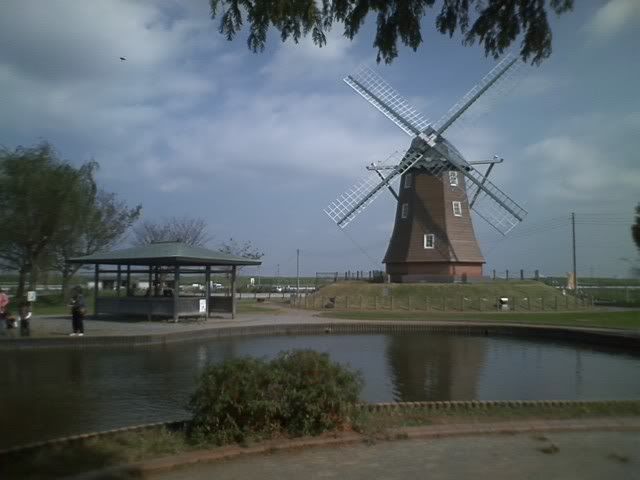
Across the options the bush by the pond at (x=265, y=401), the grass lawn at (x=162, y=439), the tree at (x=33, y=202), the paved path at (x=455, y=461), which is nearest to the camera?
the paved path at (x=455, y=461)

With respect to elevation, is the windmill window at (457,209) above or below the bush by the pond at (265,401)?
above

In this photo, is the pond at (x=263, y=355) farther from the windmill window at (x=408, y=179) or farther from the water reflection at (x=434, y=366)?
the windmill window at (x=408, y=179)

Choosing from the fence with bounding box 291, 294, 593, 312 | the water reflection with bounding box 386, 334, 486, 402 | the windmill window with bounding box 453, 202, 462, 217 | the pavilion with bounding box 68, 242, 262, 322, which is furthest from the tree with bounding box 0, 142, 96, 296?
the windmill window with bounding box 453, 202, 462, 217

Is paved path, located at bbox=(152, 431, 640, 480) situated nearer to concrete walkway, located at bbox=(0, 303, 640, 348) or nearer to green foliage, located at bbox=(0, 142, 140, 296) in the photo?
concrete walkway, located at bbox=(0, 303, 640, 348)

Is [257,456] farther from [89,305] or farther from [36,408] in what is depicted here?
[89,305]

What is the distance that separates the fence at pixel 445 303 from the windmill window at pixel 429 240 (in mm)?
4647

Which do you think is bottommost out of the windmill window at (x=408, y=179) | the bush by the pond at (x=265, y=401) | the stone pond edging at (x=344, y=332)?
the stone pond edging at (x=344, y=332)

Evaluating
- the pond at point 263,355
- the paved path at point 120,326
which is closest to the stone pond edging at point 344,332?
the paved path at point 120,326

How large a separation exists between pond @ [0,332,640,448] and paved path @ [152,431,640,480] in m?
3.41

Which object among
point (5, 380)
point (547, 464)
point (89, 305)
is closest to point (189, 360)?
point (5, 380)

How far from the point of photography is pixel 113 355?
1602cm

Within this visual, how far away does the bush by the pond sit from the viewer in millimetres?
6707

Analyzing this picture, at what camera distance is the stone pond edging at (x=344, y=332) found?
17.5 meters

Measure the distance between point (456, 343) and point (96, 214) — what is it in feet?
94.4
